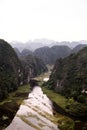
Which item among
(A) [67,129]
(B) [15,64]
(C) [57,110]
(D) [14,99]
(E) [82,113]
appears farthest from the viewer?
(B) [15,64]

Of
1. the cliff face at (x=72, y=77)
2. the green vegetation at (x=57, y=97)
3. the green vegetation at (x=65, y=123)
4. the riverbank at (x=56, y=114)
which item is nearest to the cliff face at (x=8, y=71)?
the riverbank at (x=56, y=114)

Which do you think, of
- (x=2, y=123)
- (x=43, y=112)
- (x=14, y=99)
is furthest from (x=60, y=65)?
(x=2, y=123)

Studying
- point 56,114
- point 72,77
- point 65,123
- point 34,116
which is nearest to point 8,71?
point 72,77

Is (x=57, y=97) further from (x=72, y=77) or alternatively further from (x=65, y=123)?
(x=65, y=123)

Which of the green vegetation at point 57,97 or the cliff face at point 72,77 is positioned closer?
the green vegetation at point 57,97

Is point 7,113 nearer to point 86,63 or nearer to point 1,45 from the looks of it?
point 86,63

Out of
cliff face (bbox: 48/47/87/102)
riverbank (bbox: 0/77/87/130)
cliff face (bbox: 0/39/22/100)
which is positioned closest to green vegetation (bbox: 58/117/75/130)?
riverbank (bbox: 0/77/87/130)

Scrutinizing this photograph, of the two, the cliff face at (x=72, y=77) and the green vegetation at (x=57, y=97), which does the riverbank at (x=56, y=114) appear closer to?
the green vegetation at (x=57, y=97)

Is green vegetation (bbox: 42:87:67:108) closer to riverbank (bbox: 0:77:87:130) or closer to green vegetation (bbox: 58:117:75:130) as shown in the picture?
riverbank (bbox: 0:77:87:130)
